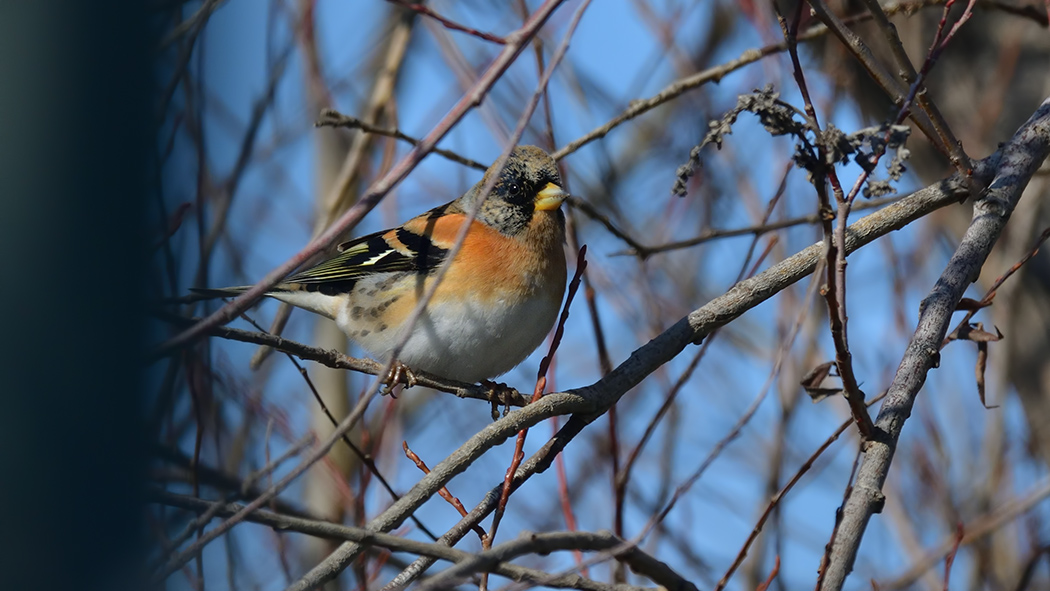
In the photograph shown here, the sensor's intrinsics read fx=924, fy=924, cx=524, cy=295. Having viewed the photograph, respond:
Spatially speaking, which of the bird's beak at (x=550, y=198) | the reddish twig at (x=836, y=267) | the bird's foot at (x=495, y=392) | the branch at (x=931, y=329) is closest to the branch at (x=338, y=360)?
the bird's foot at (x=495, y=392)

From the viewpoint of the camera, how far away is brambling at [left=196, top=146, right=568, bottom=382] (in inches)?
165

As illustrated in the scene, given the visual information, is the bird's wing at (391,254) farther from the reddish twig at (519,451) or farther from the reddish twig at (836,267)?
the reddish twig at (836,267)

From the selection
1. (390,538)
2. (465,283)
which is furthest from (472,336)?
(390,538)

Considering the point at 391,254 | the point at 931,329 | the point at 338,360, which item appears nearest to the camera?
the point at 931,329

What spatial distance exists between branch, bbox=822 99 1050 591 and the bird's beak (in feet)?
6.20

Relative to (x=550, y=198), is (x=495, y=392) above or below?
below

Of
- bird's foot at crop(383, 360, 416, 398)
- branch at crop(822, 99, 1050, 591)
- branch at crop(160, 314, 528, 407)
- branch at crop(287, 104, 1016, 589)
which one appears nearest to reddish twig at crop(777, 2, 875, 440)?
branch at crop(822, 99, 1050, 591)

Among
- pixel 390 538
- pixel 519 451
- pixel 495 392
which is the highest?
pixel 495 392

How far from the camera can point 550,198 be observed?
453 centimetres

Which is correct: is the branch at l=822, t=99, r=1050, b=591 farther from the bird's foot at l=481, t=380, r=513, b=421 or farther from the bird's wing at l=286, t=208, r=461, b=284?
the bird's wing at l=286, t=208, r=461, b=284

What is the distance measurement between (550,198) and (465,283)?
0.66m

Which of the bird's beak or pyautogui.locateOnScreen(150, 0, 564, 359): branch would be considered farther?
the bird's beak

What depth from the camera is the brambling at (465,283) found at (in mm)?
4195

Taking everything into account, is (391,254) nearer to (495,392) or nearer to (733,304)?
(495,392)
